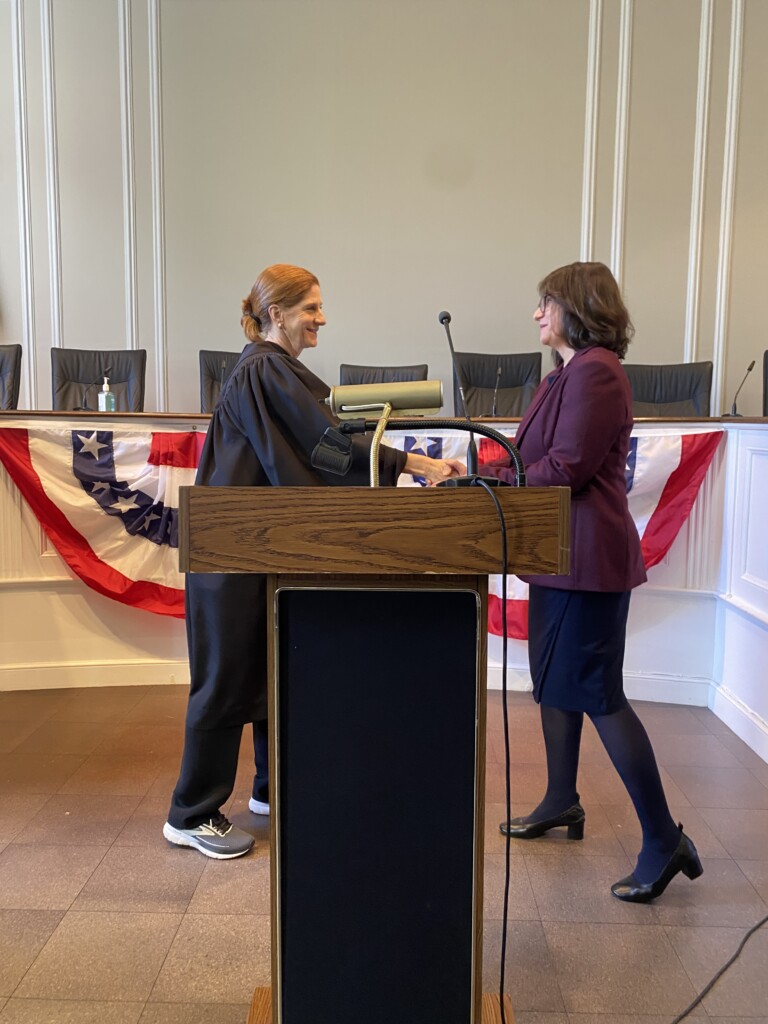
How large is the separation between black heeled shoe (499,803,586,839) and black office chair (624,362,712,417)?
2.78m

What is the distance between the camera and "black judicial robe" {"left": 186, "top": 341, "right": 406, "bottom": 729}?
1515 mm

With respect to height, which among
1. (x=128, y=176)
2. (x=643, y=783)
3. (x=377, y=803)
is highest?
(x=128, y=176)

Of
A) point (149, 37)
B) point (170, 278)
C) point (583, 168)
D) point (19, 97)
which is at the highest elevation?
point (149, 37)

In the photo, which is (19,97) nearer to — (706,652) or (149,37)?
(149,37)

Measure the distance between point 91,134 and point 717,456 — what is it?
4240 millimetres

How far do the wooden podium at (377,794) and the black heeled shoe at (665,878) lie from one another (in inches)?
31.7

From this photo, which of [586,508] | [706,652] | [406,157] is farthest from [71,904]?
[406,157]

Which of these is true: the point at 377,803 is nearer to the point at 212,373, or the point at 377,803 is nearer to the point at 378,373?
the point at 378,373

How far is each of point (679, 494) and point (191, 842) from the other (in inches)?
80.2

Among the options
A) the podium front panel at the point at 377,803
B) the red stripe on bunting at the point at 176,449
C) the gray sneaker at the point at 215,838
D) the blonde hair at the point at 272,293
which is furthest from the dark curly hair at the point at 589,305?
the red stripe on bunting at the point at 176,449

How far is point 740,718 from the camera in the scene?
258 centimetres

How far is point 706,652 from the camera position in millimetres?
2846

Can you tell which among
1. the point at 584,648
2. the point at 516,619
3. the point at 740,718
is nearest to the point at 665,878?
the point at 584,648

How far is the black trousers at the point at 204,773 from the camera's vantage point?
178cm
